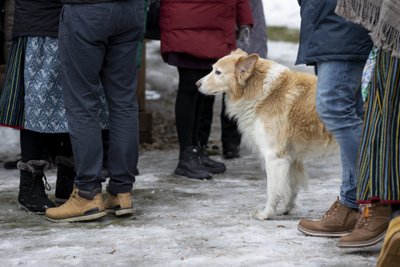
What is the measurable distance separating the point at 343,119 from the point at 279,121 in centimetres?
85

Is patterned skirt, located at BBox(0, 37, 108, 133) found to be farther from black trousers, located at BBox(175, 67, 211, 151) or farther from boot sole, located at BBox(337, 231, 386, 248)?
boot sole, located at BBox(337, 231, 386, 248)

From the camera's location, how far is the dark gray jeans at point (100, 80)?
4523 mm

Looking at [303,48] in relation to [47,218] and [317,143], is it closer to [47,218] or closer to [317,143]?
[317,143]

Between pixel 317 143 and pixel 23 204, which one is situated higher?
pixel 317 143

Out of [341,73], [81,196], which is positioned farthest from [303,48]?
[81,196]

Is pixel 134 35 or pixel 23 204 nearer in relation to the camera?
pixel 134 35

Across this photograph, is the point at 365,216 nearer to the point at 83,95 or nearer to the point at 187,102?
the point at 83,95

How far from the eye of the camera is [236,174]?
21.0 ft

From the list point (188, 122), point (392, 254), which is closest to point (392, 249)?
point (392, 254)

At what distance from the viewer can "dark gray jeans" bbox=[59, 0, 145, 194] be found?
4523mm

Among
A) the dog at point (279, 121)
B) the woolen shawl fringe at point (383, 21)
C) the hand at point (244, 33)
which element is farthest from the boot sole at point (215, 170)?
the woolen shawl fringe at point (383, 21)

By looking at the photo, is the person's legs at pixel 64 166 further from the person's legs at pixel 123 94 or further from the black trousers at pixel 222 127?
the black trousers at pixel 222 127

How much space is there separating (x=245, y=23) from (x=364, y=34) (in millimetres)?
2422

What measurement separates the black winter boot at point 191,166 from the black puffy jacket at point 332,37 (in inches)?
84.7
